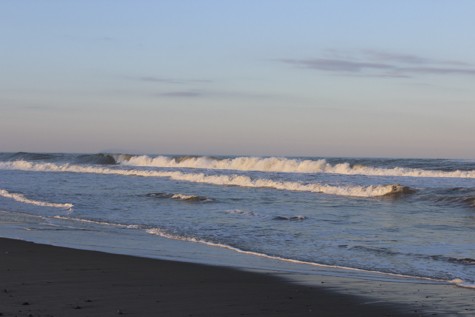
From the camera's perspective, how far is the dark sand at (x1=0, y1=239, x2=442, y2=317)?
21.8ft

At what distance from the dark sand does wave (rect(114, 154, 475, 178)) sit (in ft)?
102

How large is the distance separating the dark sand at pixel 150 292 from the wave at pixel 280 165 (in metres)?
31.2

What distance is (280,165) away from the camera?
48906 millimetres

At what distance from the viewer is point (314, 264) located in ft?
33.7

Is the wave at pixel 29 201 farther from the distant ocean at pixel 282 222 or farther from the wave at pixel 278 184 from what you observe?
the wave at pixel 278 184

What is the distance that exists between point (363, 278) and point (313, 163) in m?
38.1

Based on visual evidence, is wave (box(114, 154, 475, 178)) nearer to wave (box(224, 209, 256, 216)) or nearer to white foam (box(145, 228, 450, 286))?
wave (box(224, 209, 256, 216))

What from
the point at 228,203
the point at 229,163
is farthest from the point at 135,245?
the point at 229,163

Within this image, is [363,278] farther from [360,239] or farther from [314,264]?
[360,239]

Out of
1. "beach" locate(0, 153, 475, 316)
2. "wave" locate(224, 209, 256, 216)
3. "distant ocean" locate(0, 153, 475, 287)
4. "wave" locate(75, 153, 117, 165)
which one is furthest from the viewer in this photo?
"wave" locate(75, 153, 117, 165)

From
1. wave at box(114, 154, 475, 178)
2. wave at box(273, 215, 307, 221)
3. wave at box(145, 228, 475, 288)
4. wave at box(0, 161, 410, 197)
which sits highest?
wave at box(114, 154, 475, 178)

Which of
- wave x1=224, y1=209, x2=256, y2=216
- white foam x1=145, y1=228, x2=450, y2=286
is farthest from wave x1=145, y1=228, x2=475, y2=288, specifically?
wave x1=224, y1=209, x2=256, y2=216

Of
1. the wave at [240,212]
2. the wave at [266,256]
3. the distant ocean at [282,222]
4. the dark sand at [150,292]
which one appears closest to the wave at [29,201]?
the distant ocean at [282,222]

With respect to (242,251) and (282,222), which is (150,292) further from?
(282,222)
